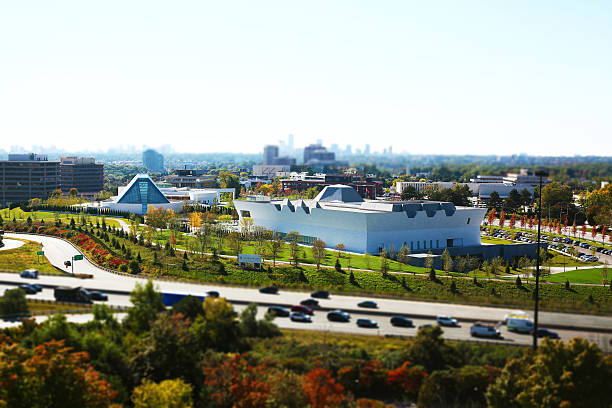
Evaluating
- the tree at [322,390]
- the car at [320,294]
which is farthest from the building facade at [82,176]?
the tree at [322,390]

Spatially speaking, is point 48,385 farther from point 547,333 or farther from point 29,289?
point 547,333

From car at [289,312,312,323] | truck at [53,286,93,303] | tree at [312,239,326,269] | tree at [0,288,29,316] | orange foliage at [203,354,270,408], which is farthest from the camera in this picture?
tree at [312,239,326,269]

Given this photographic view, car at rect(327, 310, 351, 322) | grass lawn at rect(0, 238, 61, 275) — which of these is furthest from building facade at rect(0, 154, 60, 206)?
car at rect(327, 310, 351, 322)

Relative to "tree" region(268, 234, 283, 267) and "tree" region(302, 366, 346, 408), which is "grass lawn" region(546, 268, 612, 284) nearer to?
"tree" region(268, 234, 283, 267)

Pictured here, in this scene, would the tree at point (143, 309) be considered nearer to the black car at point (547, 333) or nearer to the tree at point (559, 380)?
the tree at point (559, 380)

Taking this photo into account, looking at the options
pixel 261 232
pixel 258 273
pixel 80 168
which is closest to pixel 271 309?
pixel 258 273

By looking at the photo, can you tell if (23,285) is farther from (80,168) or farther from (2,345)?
(80,168)

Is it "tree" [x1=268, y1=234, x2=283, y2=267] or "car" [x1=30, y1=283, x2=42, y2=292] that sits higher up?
"car" [x1=30, y1=283, x2=42, y2=292]
